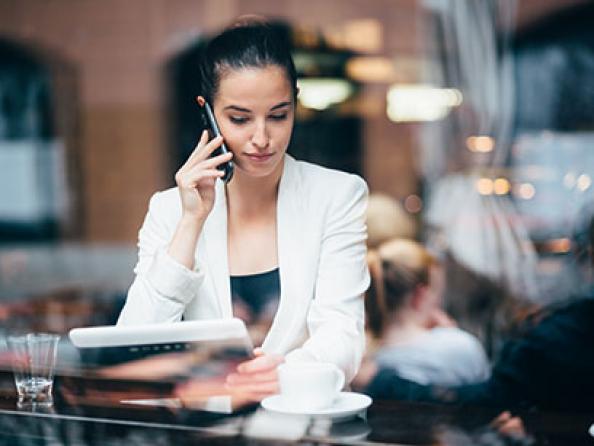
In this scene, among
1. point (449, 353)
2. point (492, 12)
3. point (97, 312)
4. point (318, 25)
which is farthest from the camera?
point (318, 25)

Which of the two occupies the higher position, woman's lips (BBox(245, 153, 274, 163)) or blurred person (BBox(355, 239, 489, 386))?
woman's lips (BBox(245, 153, 274, 163))

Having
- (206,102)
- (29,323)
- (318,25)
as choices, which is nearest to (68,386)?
(206,102)

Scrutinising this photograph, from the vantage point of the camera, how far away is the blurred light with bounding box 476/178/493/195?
19.2 ft

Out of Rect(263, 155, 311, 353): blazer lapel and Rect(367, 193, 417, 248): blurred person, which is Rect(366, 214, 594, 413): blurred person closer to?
Rect(263, 155, 311, 353): blazer lapel

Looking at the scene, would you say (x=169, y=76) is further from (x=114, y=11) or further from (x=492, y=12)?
(x=492, y=12)

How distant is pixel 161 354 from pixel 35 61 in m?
5.76

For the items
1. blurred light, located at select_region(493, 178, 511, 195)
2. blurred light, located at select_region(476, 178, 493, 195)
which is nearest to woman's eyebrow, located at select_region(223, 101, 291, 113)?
blurred light, located at select_region(476, 178, 493, 195)

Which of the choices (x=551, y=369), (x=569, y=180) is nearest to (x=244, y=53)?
(x=551, y=369)

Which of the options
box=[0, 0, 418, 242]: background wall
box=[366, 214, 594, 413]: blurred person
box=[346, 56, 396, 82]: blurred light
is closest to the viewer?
box=[366, 214, 594, 413]: blurred person

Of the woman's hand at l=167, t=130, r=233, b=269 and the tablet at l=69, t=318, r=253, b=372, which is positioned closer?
the tablet at l=69, t=318, r=253, b=372

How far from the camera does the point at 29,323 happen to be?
523cm

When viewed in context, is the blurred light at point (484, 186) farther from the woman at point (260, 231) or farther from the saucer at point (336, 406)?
the saucer at point (336, 406)

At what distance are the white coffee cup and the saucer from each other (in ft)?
0.04

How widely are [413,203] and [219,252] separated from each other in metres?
4.43
